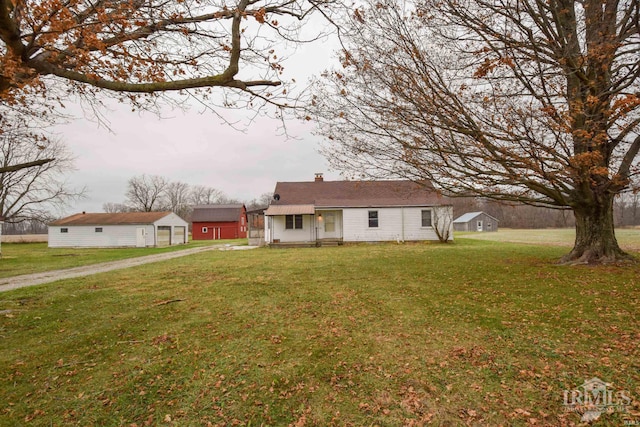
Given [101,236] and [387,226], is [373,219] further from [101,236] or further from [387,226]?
[101,236]

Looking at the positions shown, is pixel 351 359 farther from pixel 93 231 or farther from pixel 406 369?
pixel 93 231

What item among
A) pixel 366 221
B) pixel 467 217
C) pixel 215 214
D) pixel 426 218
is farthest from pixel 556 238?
pixel 215 214

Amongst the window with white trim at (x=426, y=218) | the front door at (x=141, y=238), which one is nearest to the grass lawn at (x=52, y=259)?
the front door at (x=141, y=238)

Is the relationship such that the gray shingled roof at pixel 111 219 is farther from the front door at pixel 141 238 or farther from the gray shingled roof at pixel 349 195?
the gray shingled roof at pixel 349 195

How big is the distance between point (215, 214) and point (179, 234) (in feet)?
30.3

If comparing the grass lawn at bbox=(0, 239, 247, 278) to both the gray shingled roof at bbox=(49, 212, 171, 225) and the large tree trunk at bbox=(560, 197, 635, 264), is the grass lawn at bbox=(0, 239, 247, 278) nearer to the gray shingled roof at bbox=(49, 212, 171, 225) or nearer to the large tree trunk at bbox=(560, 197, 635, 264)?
the gray shingled roof at bbox=(49, 212, 171, 225)

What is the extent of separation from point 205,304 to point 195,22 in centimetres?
528

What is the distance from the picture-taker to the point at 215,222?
4422 centimetres

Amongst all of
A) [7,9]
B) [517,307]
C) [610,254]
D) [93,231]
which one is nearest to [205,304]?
[7,9]

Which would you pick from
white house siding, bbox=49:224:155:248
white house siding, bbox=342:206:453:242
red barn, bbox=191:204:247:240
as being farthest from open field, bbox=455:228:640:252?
white house siding, bbox=49:224:155:248

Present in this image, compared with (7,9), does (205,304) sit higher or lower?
lower

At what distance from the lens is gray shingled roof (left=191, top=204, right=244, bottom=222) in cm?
4412

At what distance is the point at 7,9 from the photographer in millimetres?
3373

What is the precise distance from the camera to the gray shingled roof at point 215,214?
145ft
